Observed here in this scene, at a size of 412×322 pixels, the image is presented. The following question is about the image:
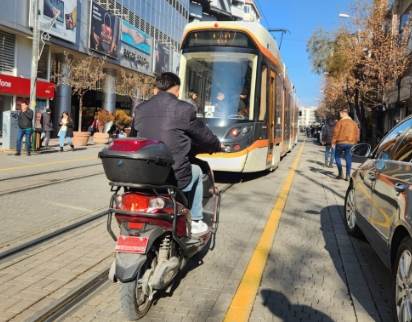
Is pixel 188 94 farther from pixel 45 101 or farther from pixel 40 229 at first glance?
pixel 45 101

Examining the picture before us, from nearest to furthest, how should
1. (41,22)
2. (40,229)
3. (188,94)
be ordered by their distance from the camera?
(40,229) < (188,94) < (41,22)

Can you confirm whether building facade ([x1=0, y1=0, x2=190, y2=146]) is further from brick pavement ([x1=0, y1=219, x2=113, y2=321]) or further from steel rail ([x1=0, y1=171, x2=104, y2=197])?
brick pavement ([x1=0, y1=219, x2=113, y2=321])

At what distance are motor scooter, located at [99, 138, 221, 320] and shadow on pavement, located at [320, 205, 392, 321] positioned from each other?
5.63 feet

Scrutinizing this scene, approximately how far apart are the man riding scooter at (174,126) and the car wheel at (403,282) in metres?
1.84

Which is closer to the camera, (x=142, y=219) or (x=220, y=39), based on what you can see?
(x=142, y=219)

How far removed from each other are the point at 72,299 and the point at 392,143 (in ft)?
11.7

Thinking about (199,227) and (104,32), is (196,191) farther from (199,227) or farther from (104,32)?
(104,32)

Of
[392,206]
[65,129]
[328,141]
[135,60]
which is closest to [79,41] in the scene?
A: [135,60]

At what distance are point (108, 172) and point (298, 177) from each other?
424 inches

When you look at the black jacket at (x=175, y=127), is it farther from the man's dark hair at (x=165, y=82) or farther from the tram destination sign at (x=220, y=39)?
the tram destination sign at (x=220, y=39)

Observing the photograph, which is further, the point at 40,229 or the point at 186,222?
the point at 40,229

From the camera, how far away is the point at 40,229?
6723mm

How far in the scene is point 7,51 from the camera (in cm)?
2525

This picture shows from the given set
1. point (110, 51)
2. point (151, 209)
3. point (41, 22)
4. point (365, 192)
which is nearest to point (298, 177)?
point (365, 192)
